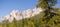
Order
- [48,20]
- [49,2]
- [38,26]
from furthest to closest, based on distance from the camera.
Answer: [49,2]
[48,20]
[38,26]

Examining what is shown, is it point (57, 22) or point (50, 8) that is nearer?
point (57, 22)

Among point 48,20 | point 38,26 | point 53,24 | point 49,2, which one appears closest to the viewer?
point 38,26

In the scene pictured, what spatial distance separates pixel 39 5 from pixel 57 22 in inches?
130

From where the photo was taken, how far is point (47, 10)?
23.8 meters

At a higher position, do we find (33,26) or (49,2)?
(49,2)

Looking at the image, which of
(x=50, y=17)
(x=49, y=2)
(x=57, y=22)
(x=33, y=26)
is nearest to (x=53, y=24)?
(x=57, y=22)

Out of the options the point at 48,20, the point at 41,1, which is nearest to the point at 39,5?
the point at 41,1

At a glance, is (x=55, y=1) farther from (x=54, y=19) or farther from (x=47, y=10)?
(x=54, y=19)

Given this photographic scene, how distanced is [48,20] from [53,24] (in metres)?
1.70

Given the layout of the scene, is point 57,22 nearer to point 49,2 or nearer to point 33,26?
point 49,2

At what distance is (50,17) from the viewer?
77.2ft

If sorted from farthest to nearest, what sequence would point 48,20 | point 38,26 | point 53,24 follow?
point 48,20
point 53,24
point 38,26

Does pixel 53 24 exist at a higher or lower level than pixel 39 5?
lower

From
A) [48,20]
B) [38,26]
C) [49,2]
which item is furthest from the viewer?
[49,2]
